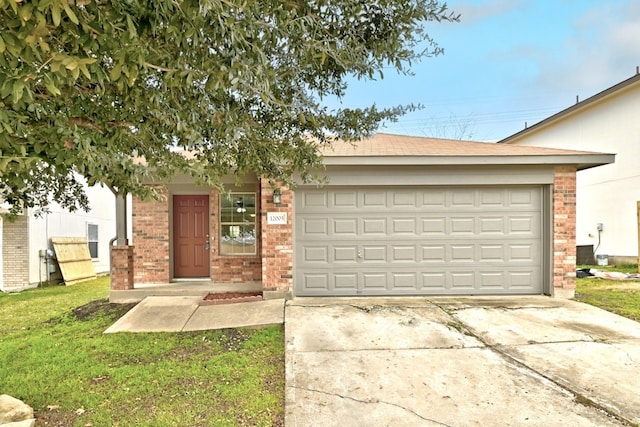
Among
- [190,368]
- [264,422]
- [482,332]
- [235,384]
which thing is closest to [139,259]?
[190,368]

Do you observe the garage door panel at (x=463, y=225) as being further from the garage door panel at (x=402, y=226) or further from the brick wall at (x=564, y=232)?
the brick wall at (x=564, y=232)

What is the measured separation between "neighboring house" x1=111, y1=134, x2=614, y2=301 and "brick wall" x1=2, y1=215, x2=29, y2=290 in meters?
5.92

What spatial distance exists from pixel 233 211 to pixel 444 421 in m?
6.16

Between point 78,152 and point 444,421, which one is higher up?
point 78,152

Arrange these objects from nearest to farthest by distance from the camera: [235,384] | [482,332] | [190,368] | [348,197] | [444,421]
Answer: [444,421] → [235,384] → [190,368] → [482,332] → [348,197]

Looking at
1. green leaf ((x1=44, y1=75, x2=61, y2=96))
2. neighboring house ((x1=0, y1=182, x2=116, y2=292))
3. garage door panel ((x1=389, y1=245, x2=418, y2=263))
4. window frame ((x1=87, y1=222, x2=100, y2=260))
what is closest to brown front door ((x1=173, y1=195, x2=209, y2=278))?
garage door panel ((x1=389, y1=245, x2=418, y2=263))

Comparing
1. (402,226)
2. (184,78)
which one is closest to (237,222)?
(402,226)

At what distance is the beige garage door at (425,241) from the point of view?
23.7ft

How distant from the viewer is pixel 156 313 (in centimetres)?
633

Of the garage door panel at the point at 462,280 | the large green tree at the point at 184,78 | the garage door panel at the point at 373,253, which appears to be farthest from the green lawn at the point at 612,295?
the large green tree at the point at 184,78

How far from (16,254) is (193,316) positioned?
862 cm

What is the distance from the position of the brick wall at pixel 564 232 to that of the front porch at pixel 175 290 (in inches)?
227

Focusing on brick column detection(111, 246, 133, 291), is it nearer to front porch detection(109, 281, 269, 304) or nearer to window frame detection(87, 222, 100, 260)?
front porch detection(109, 281, 269, 304)

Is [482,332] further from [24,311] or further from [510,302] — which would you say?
[24,311]
